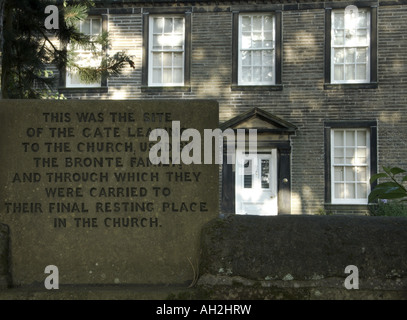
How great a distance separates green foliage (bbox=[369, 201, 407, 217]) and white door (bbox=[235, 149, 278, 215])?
2.66 meters

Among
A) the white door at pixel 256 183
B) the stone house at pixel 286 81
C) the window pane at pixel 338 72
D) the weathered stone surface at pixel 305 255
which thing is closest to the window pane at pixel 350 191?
the stone house at pixel 286 81

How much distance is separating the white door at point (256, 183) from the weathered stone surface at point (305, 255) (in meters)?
10.3

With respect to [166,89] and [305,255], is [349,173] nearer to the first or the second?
[166,89]

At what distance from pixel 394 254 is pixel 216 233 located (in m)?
1.24

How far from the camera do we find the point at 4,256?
3.64 meters

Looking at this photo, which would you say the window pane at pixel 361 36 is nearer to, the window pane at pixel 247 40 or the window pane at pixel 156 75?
the window pane at pixel 247 40

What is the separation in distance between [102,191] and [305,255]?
1.56 metres

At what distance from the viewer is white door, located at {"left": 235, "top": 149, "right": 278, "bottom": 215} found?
547 inches

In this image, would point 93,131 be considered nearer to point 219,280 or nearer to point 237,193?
point 219,280

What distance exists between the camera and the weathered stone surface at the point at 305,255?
3.38m

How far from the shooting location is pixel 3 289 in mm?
3539

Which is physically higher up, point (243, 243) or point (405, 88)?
point (405, 88)

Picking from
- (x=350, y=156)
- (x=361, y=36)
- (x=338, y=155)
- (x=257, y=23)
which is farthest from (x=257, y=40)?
(x=350, y=156)
